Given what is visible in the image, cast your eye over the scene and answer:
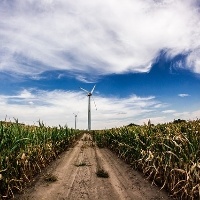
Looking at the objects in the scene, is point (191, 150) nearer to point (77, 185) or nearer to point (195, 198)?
point (195, 198)

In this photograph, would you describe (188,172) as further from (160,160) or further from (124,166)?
(124,166)

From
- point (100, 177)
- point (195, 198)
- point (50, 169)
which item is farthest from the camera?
point (50, 169)

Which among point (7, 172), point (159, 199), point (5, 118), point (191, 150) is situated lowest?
point (159, 199)

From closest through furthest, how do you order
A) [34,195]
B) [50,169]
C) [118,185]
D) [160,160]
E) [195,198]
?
[195,198] < [34,195] < [160,160] < [118,185] < [50,169]

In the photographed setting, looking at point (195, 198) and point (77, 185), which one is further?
point (77, 185)

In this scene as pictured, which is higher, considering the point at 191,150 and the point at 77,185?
the point at 191,150

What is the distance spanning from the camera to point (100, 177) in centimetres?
1342

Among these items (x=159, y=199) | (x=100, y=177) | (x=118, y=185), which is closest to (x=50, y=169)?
(x=100, y=177)

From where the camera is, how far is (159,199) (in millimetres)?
9766

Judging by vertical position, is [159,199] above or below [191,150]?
below

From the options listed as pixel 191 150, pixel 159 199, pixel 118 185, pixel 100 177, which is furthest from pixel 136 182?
pixel 191 150

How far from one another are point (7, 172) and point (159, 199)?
504 centimetres

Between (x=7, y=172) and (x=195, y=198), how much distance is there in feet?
19.1

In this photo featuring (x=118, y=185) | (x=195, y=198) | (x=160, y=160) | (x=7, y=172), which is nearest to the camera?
(x=195, y=198)
